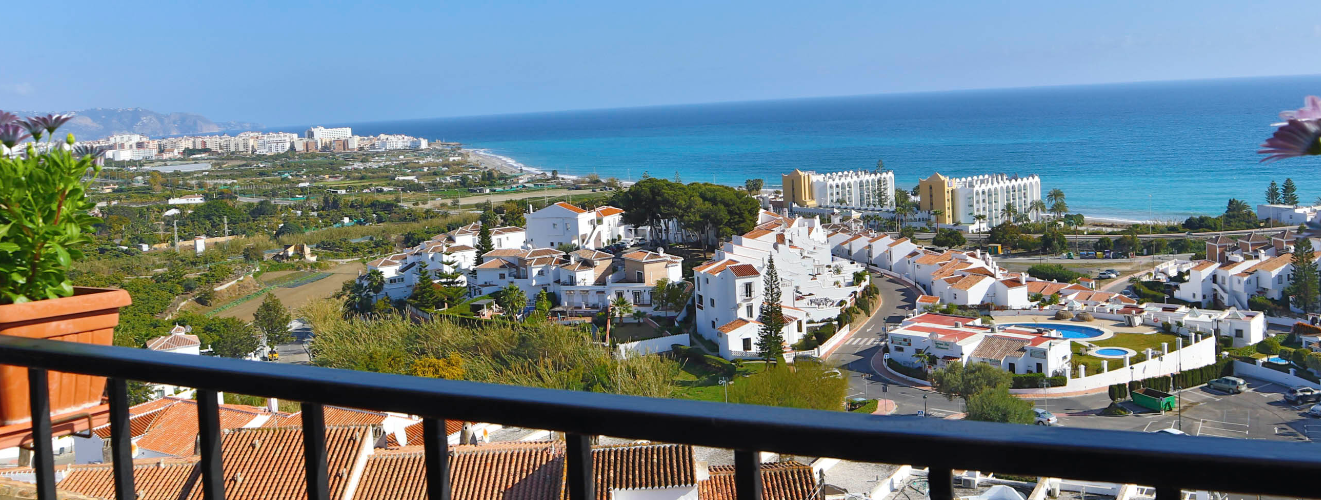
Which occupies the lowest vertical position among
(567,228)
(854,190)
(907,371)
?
(907,371)

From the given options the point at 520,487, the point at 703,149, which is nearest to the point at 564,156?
the point at 703,149

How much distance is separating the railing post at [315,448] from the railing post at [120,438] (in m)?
0.25

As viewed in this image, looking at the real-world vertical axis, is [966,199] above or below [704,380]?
above

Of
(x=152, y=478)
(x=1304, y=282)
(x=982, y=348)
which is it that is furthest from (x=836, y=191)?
(x=152, y=478)

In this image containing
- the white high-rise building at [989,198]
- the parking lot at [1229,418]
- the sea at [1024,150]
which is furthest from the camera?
the sea at [1024,150]

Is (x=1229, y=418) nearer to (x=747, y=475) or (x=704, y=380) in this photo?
(x=704, y=380)

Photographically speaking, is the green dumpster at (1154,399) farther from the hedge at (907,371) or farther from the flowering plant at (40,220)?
the flowering plant at (40,220)

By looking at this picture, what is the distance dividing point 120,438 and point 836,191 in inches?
1399

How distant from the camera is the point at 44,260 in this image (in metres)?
1.38

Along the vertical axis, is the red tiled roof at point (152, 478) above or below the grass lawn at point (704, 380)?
above

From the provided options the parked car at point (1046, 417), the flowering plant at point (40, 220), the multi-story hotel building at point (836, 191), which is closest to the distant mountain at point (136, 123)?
the flowering plant at point (40, 220)

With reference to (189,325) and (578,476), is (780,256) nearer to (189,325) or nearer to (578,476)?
(189,325)

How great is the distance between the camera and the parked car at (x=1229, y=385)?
13750 millimetres

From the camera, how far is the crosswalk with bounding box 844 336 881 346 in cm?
1622
